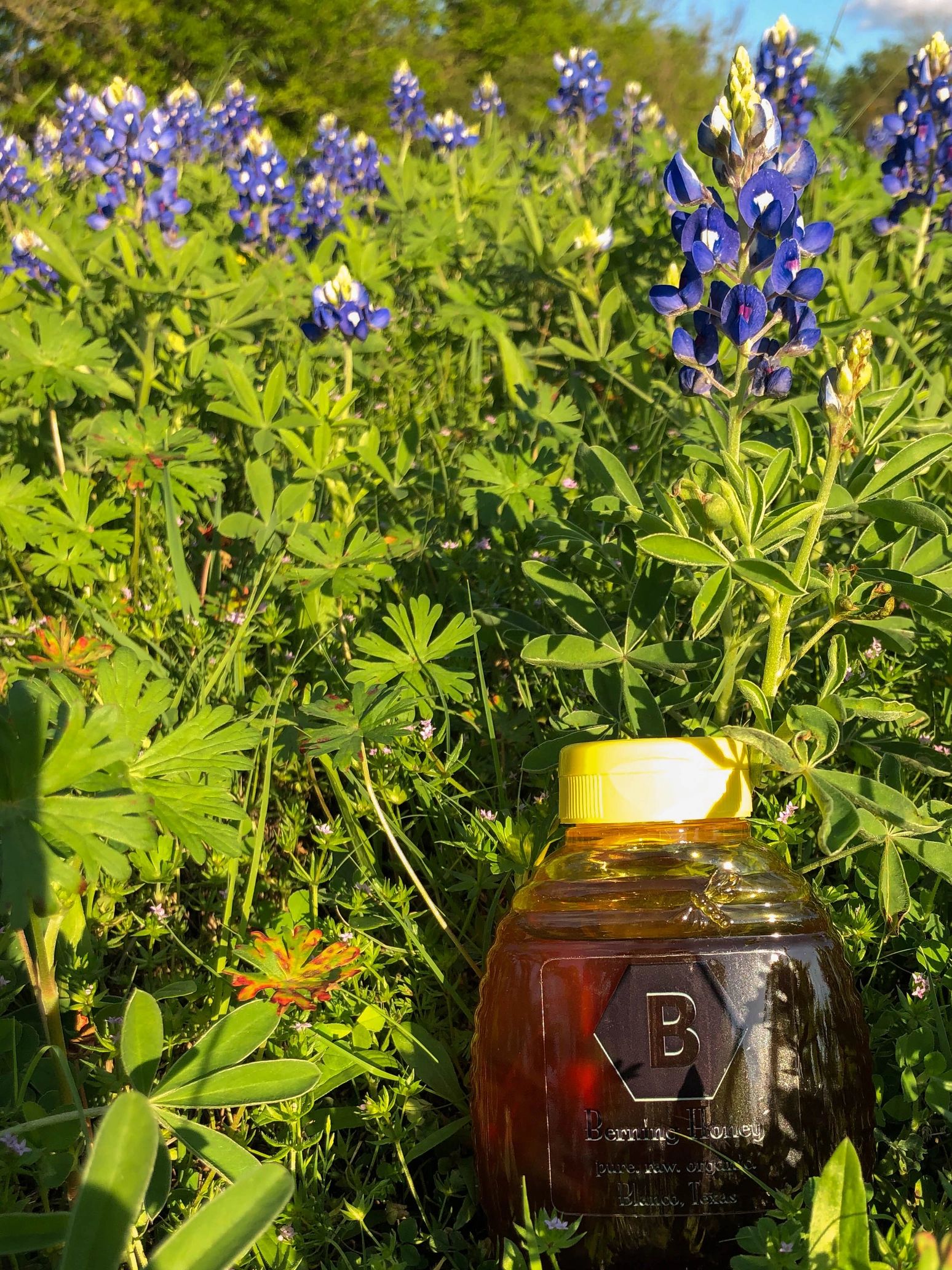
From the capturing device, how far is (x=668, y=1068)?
1.21 meters

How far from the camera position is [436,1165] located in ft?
5.06

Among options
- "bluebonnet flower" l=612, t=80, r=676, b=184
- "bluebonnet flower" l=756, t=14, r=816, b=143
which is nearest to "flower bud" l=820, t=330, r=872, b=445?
"bluebonnet flower" l=756, t=14, r=816, b=143

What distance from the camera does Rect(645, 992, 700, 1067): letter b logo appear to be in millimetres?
1210

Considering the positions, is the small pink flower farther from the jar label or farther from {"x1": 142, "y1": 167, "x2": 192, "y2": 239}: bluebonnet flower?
{"x1": 142, "y1": 167, "x2": 192, "y2": 239}: bluebonnet flower

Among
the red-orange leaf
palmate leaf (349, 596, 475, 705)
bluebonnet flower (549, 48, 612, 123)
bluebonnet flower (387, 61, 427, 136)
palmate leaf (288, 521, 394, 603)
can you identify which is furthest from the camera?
bluebonnet flower (387, 61, 427, 136)

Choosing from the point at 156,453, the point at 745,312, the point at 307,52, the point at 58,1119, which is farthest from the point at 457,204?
the point at 307,52

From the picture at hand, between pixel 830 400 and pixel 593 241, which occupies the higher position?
pixel 593 241

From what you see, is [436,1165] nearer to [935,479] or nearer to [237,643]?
[237,643]

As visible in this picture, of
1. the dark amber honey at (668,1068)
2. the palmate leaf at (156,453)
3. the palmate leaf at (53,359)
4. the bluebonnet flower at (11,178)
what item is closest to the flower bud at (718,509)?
the dark amber honey at (668,1068)

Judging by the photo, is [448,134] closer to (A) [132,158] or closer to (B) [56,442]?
(A) [132,158]

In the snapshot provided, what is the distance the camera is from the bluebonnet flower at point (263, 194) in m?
4.23

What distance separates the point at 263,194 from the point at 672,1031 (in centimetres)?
380

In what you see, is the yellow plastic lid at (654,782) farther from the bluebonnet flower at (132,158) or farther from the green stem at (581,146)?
the green stem at (581,146)

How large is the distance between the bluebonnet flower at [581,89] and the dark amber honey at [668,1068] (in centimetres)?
457
